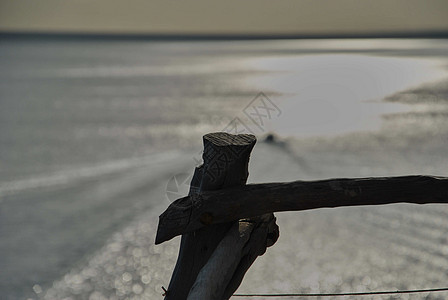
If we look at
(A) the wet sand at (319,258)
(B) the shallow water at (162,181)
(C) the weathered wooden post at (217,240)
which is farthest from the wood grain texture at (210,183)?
(A) the wet sand at (319,258)

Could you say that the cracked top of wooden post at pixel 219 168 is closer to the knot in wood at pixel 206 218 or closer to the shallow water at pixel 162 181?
the knot in wood at pixel 206 218

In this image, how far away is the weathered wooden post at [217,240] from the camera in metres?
2.58

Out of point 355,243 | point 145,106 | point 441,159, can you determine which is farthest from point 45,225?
point 145,106

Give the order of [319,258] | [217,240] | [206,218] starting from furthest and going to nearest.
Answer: [319,258] < [217,240] < [206,218]

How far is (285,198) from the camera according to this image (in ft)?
8.70

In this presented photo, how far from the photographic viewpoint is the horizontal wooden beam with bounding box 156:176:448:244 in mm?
2582

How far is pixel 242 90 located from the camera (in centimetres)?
3394

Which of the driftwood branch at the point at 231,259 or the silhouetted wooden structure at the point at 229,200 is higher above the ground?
the silhouetted wooden structure at the point at 229,200

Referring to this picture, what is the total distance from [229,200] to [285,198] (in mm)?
240

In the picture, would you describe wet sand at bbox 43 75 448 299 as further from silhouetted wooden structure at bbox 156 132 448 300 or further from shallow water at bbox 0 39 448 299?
silhouetted wooden structure at bbox 156 132 448 300

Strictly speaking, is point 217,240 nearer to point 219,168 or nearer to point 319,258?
point 219,168

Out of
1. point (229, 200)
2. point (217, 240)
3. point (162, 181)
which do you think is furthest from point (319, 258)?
point (229, 200)

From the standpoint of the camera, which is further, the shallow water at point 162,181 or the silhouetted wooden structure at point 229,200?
the shallow water at point 162,181

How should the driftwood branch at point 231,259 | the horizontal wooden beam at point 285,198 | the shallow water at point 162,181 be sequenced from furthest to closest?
the shallow water at point 162,181 → the horizontal wooden beam at point 285,198 → the driftwood branch at point 231,259
